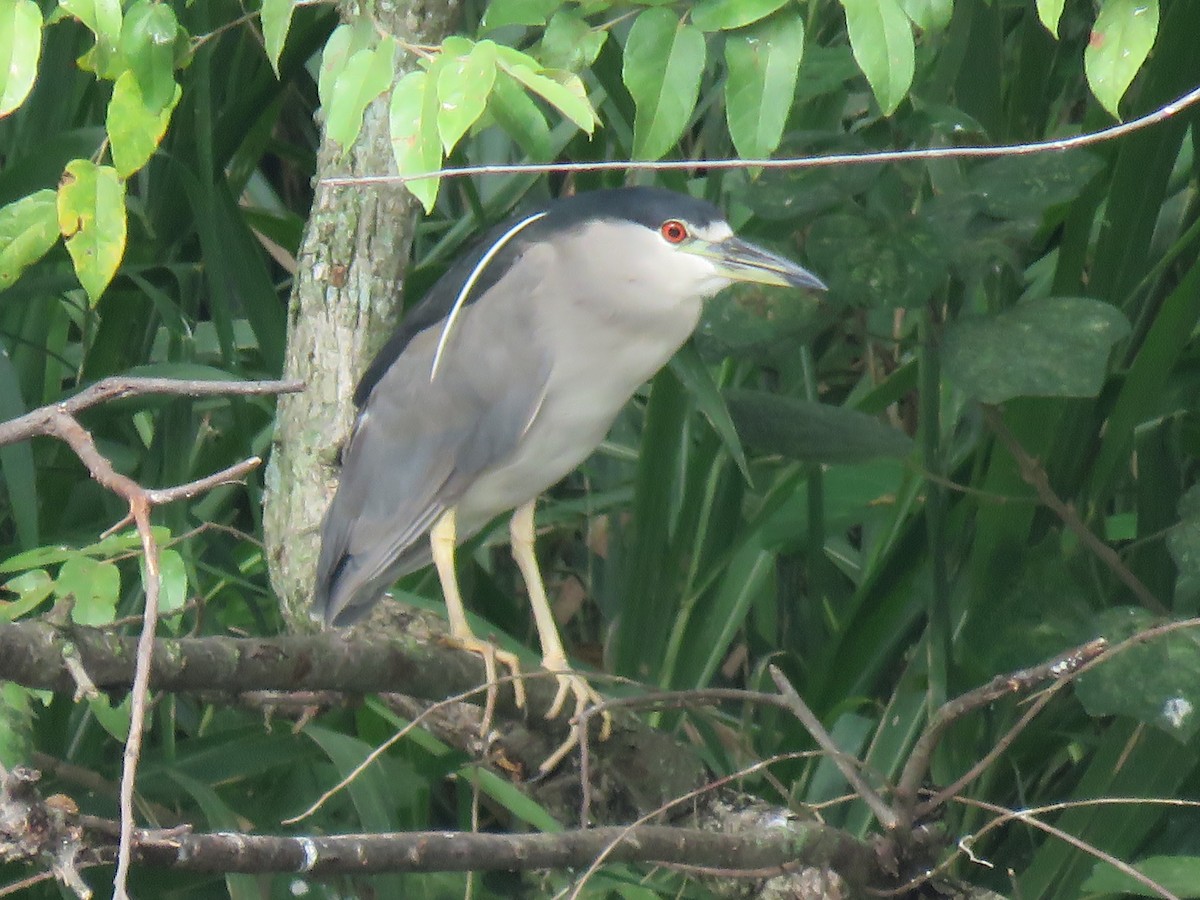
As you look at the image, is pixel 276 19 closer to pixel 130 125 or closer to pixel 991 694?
pixel 130 125

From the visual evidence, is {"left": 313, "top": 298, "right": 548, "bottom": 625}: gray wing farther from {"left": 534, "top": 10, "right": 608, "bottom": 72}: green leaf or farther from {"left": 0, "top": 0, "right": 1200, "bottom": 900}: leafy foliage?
{"left": 534, "top": 10, "right": 608, "bottom": 72}: green leaf

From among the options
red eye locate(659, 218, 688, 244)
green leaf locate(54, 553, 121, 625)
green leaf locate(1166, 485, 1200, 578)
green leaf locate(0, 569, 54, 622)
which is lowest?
green leaf locate(1166, 485, 1200, 578)

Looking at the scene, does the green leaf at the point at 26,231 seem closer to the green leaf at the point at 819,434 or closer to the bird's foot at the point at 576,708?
the bird's foot at the point at 576,708

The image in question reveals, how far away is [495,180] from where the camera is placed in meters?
2.31

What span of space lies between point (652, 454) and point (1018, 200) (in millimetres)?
568

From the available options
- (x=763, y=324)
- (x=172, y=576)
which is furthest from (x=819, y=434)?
(x=172, y=576)

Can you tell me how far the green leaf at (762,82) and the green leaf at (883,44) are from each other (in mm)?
72

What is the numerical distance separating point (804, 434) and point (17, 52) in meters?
0.96

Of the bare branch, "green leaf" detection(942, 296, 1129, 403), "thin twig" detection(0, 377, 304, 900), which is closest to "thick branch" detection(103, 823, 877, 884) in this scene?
"thin twig" detection(0, 377, 304, 900)

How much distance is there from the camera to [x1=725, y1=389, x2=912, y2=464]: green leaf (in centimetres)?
168

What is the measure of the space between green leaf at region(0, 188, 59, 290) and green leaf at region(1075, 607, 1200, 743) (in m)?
0.99

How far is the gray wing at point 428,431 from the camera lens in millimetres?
1721

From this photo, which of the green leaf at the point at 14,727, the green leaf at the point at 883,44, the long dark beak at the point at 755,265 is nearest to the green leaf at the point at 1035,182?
the long dark beak at the point at 755,265

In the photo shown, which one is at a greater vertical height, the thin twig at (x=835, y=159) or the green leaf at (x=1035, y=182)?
the thin twig at (x=835, y=159)
